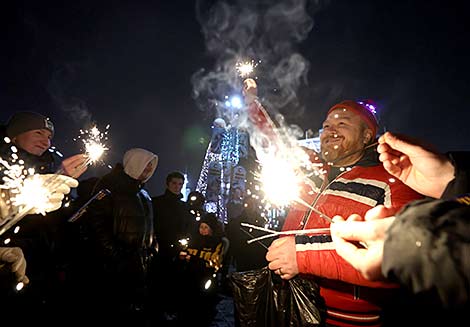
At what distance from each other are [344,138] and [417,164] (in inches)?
52.1

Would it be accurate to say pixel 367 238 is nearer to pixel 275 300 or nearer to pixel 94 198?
pixel 275 300

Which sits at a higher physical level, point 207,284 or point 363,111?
point 363,111

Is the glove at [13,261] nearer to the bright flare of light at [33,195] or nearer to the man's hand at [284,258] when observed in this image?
the bright flare of light at [33,195]

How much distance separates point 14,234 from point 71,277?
143cm

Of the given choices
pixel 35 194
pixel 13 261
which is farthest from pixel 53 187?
pixel 13 261

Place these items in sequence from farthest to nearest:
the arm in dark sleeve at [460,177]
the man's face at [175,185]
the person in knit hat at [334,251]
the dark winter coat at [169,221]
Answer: the man's face at [175,185]
the dark winter coat at [169,221]
the person in knit hat at [334,251]
the arm in dark sleeve at [460,177]

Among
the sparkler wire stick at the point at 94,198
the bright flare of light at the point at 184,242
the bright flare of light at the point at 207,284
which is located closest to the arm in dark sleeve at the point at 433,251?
the sparkler wire stick at the point at 94,198

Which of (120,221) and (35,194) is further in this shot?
(120,221)

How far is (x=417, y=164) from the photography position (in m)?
1.75

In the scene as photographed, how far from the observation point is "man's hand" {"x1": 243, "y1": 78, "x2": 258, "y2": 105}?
477 cm

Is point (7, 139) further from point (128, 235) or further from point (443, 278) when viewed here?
point (443, 278)

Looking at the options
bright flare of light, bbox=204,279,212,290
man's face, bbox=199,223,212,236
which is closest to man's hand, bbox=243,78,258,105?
man's face, bbox=199,223,212,236

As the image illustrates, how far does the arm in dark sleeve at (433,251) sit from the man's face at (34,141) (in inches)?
187

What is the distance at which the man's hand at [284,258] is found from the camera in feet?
7.76
